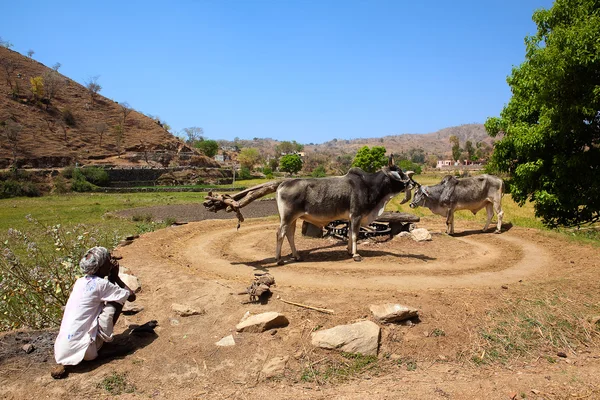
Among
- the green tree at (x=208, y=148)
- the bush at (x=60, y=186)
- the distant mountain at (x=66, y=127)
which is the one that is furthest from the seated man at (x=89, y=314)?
the green tree at (x=208, y=148)

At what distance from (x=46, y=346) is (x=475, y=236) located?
13.1m

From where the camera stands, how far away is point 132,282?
28.4ft

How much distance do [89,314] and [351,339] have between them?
382 centimetres

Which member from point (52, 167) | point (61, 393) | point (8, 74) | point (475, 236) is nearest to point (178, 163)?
point (52, 167)

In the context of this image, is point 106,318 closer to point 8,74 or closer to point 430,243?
point 430,243

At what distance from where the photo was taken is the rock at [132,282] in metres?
8.55

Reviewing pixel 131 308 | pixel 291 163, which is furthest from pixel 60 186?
pixel 131 308

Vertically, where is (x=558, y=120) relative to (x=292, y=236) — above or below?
above

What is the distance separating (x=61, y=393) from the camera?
17.3ft

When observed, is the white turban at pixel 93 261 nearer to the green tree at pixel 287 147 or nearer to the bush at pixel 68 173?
the bush at pixel 68 173

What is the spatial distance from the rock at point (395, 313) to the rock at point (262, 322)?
156cm

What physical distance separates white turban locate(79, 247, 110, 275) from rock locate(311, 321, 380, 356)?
3.36 meters

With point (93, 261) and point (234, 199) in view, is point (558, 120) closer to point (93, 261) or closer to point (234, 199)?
point (234, 199)

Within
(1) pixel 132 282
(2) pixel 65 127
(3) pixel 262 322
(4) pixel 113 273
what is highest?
(2) pixel 65 127
